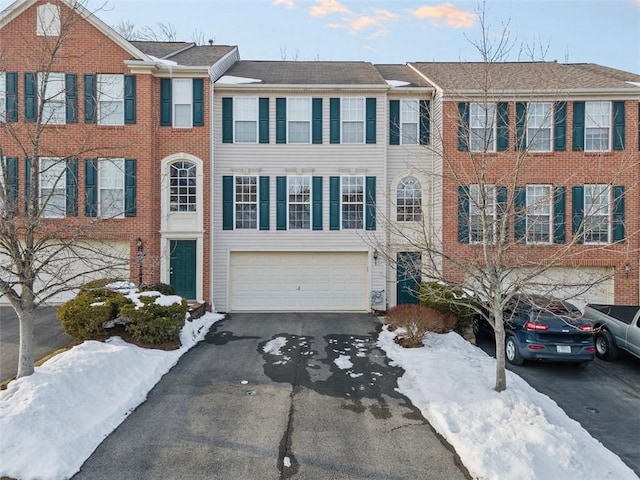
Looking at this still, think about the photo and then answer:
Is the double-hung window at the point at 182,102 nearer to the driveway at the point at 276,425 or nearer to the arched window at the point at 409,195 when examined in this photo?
the arched window at the point at 409,195

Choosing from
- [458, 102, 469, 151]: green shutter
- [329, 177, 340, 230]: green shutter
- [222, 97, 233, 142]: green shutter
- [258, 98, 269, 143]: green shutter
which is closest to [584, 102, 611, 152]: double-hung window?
[458, 102, 469, 151]: green shutter

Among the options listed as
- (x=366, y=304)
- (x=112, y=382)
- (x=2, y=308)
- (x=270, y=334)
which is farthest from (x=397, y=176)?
(x=2, y=308)

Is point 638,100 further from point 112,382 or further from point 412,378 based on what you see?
point 112,382

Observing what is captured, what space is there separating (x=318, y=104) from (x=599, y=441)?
12416 millimetres

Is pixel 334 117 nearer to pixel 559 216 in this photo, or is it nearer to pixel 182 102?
pixel 182 102

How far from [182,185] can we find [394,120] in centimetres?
821

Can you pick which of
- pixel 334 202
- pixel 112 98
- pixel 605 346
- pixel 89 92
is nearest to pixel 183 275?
pixel 334 202

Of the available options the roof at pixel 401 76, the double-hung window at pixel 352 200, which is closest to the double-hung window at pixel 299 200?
the double-hung window at pixel 352 200

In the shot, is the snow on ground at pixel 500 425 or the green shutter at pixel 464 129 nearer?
the snow on ground at pixel 500 425

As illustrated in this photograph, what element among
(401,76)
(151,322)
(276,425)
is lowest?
(276,425)

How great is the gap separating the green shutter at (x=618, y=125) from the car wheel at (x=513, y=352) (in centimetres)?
910

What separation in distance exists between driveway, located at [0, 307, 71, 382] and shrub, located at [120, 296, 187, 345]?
2.08m

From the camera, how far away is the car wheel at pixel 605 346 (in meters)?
9.99

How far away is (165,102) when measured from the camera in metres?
13.5
